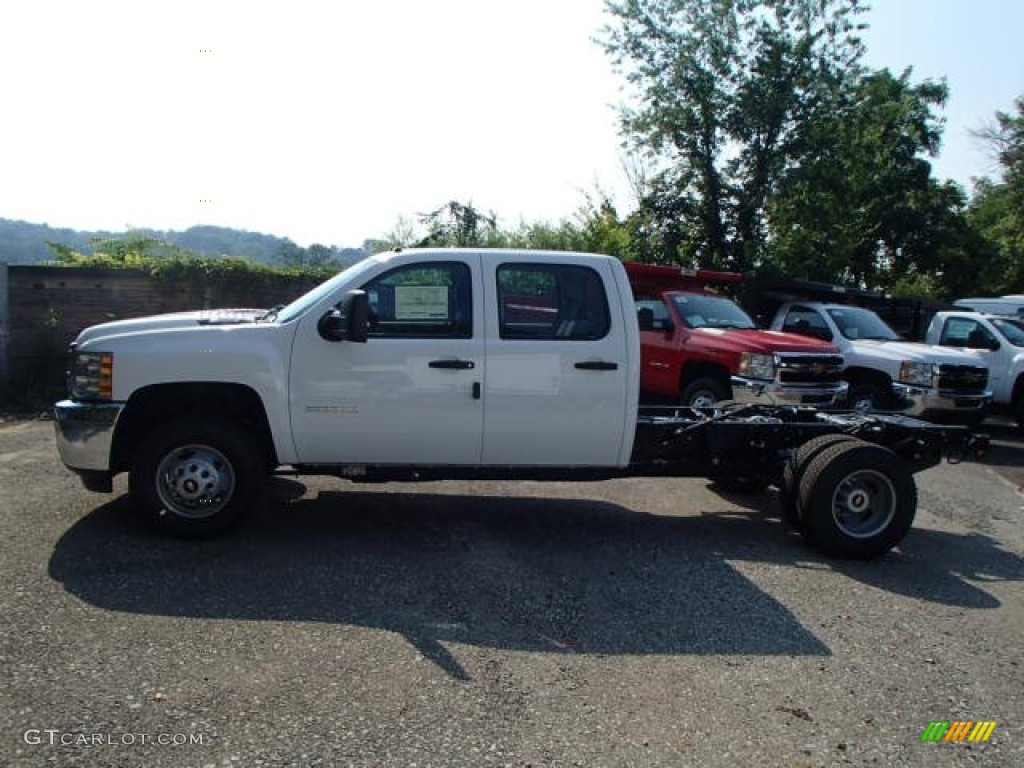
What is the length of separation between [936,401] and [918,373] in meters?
0.44

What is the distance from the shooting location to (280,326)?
5668 millimetres

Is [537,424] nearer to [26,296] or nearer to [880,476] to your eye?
[880,476]

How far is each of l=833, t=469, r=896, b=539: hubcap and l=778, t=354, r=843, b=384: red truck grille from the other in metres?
4.09

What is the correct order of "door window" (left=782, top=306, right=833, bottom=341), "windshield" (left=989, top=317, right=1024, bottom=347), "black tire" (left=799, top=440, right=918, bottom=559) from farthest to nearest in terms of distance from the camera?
"windshield" (left=989, top=317, right=1024, bottom=347)
"door window" (left=782, top=306, right=833, bottom=341)
"black tire" (left=799, top=440, right=918, bottom=559)

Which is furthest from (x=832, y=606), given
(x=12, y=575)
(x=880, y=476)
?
(x=12, y=575)

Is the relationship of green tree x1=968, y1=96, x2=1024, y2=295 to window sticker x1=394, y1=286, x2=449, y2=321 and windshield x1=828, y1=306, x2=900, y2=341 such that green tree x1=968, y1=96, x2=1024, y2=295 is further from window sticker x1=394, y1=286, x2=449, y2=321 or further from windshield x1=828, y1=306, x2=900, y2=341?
window sticker x1=394, y1=286, x2=449, y2=321

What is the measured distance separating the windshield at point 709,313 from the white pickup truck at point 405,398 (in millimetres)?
5349

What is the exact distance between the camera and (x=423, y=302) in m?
5.78

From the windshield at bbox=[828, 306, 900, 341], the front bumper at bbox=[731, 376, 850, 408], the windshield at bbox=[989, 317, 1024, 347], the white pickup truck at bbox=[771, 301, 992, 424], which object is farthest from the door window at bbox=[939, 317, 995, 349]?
the front bumper at bbox=[731, 376, 850, 408]

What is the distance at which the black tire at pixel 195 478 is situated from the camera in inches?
216

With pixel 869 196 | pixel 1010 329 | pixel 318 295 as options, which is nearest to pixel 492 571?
pixel 318 295

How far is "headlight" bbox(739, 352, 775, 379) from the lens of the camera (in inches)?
398

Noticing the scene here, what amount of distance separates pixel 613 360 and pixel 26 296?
32.9 feet

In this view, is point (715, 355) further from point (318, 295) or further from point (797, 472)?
point (318, 295)
